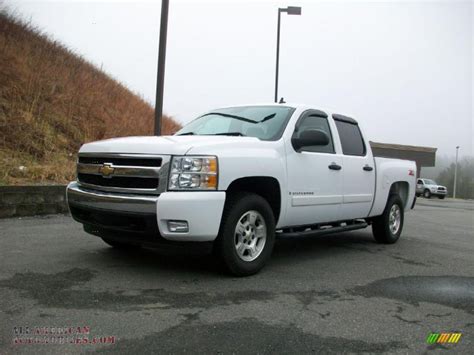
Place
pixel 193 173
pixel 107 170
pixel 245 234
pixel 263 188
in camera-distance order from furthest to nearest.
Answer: pixel 263 188 < pixel 245 234 < pixel 107 170 < pixel 193 173

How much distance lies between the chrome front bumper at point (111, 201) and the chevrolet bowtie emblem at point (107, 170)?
189 mm

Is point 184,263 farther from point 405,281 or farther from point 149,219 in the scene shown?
point 405,281

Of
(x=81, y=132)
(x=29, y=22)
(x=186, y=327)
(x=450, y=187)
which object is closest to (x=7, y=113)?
(x=81, y=132)

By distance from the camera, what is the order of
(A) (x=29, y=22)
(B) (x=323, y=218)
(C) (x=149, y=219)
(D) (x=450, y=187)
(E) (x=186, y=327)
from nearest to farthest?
(E) (x=186, y=327) < (C) (x=149, y=219) < (B) (x=323, y=218) < (A) (x=29, y=22) < (D) (x=450, y=187)

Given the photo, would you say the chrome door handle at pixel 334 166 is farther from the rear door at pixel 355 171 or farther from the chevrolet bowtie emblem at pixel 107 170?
the chevrolet bowtie emblem at pixel 107 170

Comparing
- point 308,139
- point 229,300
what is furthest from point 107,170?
point 308,139

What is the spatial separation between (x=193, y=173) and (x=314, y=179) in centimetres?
182

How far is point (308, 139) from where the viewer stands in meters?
5.46

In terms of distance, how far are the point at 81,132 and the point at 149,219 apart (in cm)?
965

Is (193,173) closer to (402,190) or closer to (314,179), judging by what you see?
(314,179)

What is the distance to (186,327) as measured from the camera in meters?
3.50

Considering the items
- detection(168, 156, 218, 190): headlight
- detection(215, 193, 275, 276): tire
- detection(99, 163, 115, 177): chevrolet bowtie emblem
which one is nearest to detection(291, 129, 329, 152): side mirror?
detection(215, 193, 275, 276): tire

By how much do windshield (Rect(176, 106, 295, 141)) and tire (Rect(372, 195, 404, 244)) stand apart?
270 cm

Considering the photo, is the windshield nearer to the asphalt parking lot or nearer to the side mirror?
the side mirror
